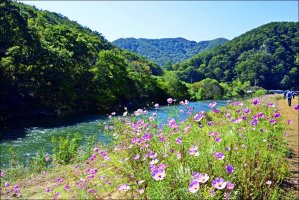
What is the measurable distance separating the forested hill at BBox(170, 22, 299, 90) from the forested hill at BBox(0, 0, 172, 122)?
86.4 m

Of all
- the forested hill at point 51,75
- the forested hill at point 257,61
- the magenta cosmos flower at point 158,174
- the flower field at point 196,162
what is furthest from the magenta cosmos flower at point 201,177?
the forested hill at point 257,61

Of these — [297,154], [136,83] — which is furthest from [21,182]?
[136,83]

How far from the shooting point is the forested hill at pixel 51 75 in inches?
1377

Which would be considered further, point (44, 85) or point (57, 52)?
point (57, 52)

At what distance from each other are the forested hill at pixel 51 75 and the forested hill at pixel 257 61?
283 feet

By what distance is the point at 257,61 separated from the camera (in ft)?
442

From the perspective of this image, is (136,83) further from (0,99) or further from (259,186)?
(259,186)

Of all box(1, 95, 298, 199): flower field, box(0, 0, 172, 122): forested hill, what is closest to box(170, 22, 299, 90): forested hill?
box(0, 0, 172, 122): forested hill

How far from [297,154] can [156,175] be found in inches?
186

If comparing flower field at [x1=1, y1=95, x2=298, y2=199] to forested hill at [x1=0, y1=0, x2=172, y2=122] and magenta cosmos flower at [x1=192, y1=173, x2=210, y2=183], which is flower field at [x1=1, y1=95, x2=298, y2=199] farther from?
forested hill at [x1=0, y1=0, x2=172, y2=122]

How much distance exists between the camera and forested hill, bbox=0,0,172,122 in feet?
115

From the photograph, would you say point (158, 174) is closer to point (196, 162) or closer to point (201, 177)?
point (201, 177)

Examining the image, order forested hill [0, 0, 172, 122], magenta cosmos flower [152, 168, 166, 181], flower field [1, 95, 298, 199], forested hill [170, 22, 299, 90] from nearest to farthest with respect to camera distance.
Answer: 1. magenta cosmos flower [152, 168, 166, 181]
2. flower field [1, 95, 298, 199]
3. forested hill [0, 0, 172, 122]
4. forested hill [170, 22, 299, 90]

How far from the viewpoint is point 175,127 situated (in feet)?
13.2
